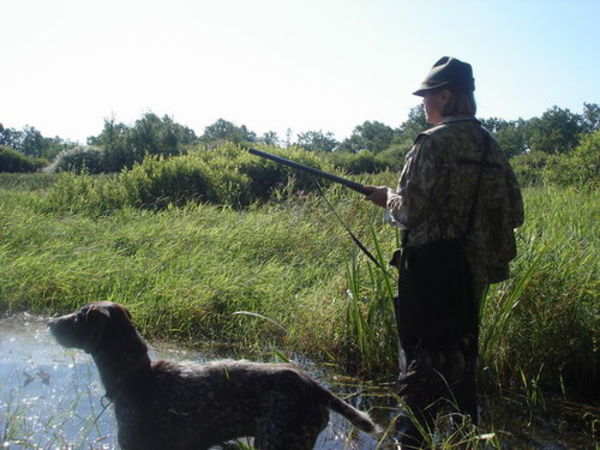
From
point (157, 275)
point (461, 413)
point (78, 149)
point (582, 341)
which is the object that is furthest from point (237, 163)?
point (78, 149)

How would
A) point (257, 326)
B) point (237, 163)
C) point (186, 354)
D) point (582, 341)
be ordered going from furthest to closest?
point (237, 163), point (257, 326), point (186, 354), point (582, 341)

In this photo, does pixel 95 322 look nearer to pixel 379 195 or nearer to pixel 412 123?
pixel 379 195

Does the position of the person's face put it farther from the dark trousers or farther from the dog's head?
the dog's head

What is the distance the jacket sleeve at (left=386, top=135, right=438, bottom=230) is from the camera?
353 cm

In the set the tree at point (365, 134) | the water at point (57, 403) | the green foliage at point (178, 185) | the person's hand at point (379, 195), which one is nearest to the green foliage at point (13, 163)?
the green foliage at point (178, 185)

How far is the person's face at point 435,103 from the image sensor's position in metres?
3.69

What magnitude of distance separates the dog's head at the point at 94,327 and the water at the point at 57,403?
1.83 feet

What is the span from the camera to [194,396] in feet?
11.6

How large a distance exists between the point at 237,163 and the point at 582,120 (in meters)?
65.2

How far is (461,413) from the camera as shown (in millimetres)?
3797

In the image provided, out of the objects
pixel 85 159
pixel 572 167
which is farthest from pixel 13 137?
pixel 572 167

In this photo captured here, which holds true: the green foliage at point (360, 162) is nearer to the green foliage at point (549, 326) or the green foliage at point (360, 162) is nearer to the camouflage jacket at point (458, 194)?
the green foliage at point (549, 326)

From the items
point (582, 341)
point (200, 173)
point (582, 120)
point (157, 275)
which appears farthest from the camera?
point (582, 120)

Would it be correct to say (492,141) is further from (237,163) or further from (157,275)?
(237,163)
